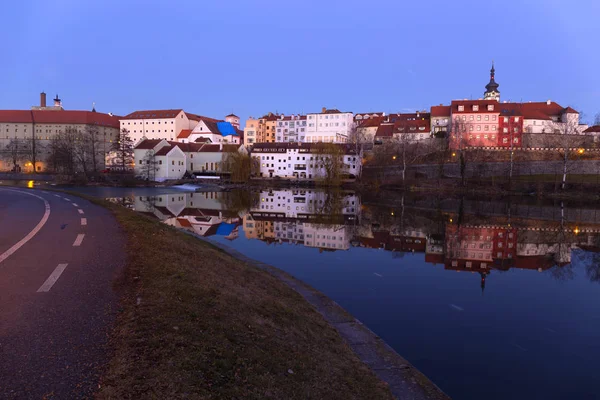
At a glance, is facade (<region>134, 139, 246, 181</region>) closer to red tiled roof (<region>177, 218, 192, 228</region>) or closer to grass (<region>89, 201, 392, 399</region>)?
red tiled roof (<region>177, 218, 192, 228</region>)

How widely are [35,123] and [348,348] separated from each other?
489 ft

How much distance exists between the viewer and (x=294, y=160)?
3713 inches

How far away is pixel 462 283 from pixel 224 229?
57.2 feet

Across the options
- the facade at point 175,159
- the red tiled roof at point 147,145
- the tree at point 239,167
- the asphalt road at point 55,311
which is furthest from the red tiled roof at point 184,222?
the red tiled roof at point 147,145

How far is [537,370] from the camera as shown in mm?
9656

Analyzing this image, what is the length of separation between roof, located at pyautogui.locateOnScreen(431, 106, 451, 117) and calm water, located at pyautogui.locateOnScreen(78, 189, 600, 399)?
207ft

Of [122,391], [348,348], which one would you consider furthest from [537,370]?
[122,391]

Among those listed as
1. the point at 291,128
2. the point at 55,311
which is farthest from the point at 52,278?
the point at 291,128

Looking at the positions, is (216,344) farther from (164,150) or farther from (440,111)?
(440,111)

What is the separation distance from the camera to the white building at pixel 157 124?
126537 mm

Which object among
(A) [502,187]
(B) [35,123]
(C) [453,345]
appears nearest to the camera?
(C) [453,345]

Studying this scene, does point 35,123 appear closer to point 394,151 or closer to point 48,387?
point 394,151

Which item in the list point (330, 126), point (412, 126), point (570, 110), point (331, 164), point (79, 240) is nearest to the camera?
point (79, 240)

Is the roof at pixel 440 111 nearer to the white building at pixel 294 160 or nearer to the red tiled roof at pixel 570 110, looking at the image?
the white building at pixel 294 160
